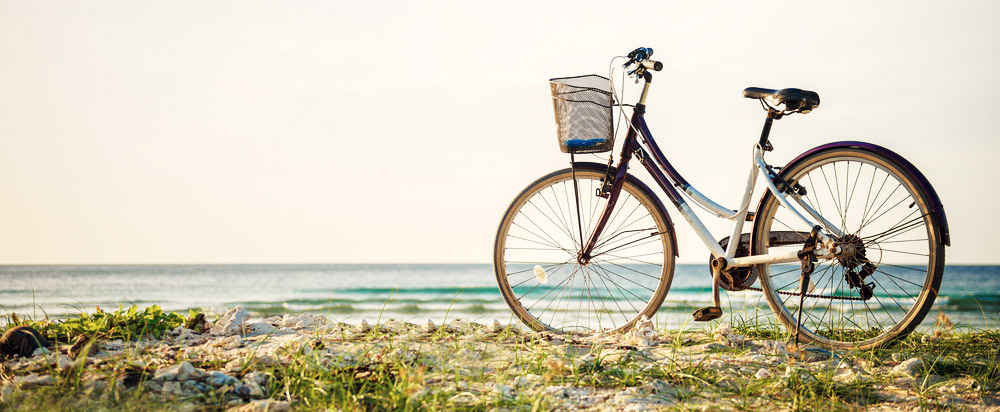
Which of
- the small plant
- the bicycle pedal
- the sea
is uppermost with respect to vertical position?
the bicycle pedal

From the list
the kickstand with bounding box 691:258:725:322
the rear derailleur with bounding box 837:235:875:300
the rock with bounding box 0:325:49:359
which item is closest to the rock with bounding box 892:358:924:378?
the rear derailleur with bounding box 837:235:875:300

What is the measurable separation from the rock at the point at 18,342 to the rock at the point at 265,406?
164 cm

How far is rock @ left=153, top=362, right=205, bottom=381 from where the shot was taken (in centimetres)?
242

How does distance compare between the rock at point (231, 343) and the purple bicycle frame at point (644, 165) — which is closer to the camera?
the rock at point (231, 343)

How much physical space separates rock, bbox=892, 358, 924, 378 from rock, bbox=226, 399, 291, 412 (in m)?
2.67

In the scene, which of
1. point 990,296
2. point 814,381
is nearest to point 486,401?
point 814,381

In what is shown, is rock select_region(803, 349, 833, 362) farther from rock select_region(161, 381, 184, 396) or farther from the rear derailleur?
rock select_region(161, 381, 184, 396)

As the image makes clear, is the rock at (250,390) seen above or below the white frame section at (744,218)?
below

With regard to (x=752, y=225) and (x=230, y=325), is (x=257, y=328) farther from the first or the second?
(x=752, y=225)

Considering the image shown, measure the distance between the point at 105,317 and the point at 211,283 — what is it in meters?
21.9

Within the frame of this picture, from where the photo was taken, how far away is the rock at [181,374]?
242 cm

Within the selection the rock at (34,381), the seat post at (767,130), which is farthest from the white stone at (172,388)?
the seat post at (767,130)

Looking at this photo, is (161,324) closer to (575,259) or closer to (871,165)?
(575,259)

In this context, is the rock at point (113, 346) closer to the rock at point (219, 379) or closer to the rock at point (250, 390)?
the rock at point (219, 379)
